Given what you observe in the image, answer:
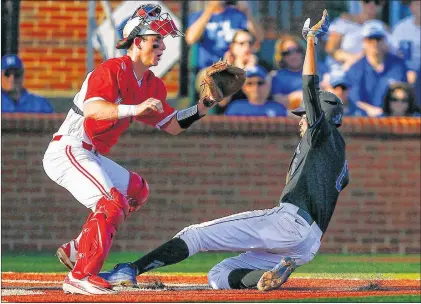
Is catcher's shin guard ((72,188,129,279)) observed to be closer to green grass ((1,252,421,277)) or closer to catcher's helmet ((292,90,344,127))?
catcher's helmet ((292,90,344,127))

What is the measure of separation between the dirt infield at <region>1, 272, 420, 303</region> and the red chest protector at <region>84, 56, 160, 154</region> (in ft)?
3.37

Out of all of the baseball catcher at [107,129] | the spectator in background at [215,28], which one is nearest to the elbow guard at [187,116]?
the baseball catcher at [107,129]

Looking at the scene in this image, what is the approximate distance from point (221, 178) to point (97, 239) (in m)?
5.13

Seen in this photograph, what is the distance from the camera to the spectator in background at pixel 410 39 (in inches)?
518

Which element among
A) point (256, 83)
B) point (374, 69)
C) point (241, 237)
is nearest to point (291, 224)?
point (241, 237)

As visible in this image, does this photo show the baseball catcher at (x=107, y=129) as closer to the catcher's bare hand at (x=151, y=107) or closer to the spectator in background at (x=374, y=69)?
the catcher's bare hand at (x=151, y=107)

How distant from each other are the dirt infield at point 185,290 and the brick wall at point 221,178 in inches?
111

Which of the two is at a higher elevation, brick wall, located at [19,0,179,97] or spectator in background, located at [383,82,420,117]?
brick wall, located at [19,0,179,97]

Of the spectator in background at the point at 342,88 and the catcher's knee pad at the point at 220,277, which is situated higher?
the spectator in background at the point at 342,88

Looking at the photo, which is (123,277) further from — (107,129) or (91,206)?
(107,129)

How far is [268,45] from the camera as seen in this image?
13062 mm

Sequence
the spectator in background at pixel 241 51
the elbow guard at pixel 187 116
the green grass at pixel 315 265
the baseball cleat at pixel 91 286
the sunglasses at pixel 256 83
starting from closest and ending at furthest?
the baseball cleat at pixel 91 286 < the elbow guard at pixel 187 116 < the green grass at pixel 315 265 < the sunglasses at pixel 256 83 < the spectator in background at pixel 241 51

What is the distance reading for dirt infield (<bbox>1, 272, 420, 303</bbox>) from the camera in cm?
735

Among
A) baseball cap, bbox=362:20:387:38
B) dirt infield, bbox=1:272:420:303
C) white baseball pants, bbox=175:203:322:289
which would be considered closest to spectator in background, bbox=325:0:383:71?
baseball cap, bbox=362:20:387:38
